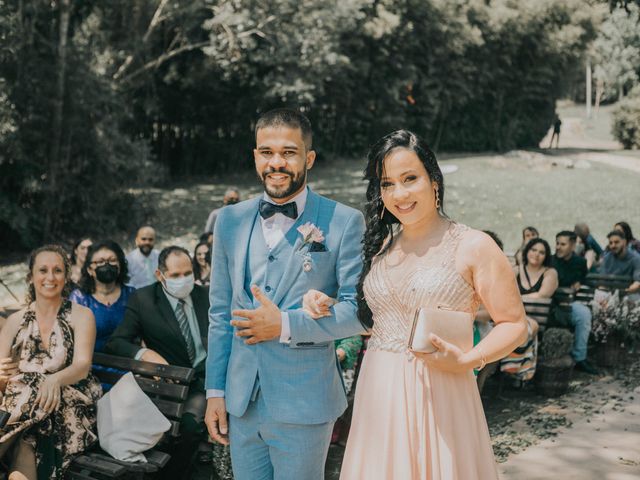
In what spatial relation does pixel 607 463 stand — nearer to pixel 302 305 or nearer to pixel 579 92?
pixel 302 305

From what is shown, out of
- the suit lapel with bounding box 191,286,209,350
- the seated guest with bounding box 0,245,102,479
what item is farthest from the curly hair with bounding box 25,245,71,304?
the suit lapel with bounding box 191,286,209,350

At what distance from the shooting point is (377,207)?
2855 millimetres

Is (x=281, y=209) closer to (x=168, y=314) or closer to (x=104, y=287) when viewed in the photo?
(x=168, y=314)

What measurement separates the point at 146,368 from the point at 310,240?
7.48 feet

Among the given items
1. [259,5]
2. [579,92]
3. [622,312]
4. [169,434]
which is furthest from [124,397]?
[579,92]

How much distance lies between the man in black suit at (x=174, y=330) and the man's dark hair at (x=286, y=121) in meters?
2.58

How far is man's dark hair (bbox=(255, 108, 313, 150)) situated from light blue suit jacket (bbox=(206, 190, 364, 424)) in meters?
0.26

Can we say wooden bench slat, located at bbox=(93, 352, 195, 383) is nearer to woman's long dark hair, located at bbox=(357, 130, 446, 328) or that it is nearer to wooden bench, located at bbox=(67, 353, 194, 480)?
wooden bench, located at bbox=(67, 353, 194, 480)

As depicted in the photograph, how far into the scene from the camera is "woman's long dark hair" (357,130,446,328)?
2.72 metres

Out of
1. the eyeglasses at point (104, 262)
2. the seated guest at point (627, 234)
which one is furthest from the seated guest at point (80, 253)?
the seated guest at point (627, 234)

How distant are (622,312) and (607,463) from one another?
11.6ft

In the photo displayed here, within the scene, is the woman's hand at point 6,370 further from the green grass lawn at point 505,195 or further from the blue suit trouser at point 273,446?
the green grass lawn at point 505,195

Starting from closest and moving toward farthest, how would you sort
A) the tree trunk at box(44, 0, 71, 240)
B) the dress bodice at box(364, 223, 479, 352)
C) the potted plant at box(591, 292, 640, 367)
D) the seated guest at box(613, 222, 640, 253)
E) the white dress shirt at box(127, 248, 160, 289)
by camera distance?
the dress bodice at box(364, 223, 479, 352) < the potted plant at box(591, 292, 640, 367) < the white dress shirt at box(127, 248, 160, 289) < the seated guest at box(613, 222, 640, 253) < the tree trunk at box(44, 0, 71, 240)

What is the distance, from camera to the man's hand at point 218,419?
116 inches
